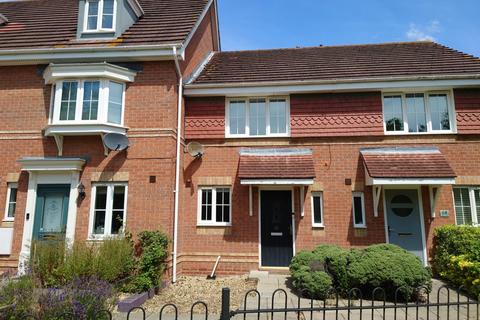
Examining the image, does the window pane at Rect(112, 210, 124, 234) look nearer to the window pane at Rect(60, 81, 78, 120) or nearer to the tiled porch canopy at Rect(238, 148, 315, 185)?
the window pane at Rect(60, 81, 78, 120)

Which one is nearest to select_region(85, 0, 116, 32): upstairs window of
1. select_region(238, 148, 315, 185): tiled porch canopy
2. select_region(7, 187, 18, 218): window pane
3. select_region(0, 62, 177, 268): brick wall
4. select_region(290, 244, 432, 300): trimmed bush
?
select_region(0, 62, 177, 268): brick wall

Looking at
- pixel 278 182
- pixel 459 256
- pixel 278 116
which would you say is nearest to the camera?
pixel 459 256

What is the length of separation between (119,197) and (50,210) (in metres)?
2.06

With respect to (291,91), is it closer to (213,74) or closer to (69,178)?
(213,74)

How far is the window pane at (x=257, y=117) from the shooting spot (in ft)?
37.7

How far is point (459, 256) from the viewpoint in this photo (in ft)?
28.4

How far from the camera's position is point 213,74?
12477mm

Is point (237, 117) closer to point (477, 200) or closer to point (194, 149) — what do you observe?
point (194, 149)

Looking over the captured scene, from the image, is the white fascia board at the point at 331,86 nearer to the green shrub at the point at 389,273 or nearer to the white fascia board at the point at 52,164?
the white fascia board at the point at 52,164

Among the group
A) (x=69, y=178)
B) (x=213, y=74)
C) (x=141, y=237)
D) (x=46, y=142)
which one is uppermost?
(x=213, y=74)

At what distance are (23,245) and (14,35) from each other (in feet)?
23.5

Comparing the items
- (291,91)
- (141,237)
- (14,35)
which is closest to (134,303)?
(141,237)

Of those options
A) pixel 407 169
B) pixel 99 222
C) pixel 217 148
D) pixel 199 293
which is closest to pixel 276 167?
pixel 217 148

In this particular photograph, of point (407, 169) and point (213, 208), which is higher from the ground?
point (407, 169)
